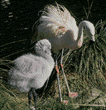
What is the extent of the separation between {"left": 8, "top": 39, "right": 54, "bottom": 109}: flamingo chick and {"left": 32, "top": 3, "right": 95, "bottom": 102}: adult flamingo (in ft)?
2.36

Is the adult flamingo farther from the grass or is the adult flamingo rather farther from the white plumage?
the grass

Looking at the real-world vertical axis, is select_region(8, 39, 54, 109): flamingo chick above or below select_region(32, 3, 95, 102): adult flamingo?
above

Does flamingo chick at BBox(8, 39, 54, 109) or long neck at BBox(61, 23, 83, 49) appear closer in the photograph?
flamingo chick at BBox(8, 39, 54, 109)

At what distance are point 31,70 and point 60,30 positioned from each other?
3.33 ft

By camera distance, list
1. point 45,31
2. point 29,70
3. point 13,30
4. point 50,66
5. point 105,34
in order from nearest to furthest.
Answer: point 29,70
point 50,66
point 45,31
point 105,34
point 13,30

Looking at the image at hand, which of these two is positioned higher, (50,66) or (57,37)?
(50,66)

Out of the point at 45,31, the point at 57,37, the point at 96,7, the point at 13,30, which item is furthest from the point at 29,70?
the point at 96,7

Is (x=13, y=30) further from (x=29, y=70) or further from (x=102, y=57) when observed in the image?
(x=29, y=70)

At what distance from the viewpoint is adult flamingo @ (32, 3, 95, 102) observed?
229cm

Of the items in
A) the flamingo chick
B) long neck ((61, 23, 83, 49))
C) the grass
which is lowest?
the grass

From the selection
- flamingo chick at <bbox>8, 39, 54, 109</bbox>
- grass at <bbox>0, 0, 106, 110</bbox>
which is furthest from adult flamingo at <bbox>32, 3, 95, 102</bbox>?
flamingo chick at <bbox>8, 39, 54, 109</bbox>

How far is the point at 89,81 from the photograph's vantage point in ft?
7.97

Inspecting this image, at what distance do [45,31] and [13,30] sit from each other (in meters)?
1.23

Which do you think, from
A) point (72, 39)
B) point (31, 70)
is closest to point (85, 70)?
point (72, 39)
